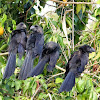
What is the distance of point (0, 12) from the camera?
344 cm

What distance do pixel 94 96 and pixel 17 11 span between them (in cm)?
246

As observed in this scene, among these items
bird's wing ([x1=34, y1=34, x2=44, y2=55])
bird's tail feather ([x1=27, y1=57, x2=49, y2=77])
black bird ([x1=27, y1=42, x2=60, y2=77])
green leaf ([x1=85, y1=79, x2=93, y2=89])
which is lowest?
green leaf ([x1=85, y1=79, x2=93, y2=89])

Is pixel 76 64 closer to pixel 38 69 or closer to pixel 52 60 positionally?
pixel 52 60

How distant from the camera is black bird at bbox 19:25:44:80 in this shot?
3.11 m

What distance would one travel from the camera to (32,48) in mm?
3391

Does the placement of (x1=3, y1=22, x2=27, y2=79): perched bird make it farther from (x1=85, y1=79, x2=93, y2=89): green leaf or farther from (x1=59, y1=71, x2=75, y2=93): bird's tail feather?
(x1=85, y1=79, x2=93, y2=89): green leaf

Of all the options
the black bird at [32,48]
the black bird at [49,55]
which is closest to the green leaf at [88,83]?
the black bird at [49,55]

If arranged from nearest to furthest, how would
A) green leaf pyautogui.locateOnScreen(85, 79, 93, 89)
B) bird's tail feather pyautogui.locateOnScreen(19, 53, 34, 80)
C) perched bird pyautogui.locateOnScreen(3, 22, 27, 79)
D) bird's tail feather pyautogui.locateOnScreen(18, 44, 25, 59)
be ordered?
1. green leaf pyautogui.locateOnScreen(85, 79, 93, 89)
2. bird's tail feather pyautogui.locateOnScreen(19, 53, 34, 80)
3. perched bird pyautogui.locateOnScreen(3, 22, 27, 79)
4. bird's tail feather pyautogui.locateOnScreen(18, 44, 25, 59)

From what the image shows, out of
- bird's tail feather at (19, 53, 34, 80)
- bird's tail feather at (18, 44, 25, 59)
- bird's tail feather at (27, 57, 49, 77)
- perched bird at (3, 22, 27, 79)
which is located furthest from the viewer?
bird's tail feather at (18, 44, 25, 59)

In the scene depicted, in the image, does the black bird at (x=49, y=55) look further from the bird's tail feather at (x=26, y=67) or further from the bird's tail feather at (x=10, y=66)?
the bird's tail feather at (x=10, y=66)

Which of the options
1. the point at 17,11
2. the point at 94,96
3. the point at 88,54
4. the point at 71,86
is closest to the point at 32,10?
the point at 17,11

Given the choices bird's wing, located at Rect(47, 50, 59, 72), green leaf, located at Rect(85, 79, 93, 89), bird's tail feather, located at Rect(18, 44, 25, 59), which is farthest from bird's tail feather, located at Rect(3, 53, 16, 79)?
green leaf, located at Rect(85, 79, 93, 89)

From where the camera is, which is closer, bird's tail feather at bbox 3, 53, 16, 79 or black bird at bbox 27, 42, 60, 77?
bird's tail feather at bbox 3, 53, 16, 79

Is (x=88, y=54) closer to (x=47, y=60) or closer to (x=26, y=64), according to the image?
(x=47, y=60)
